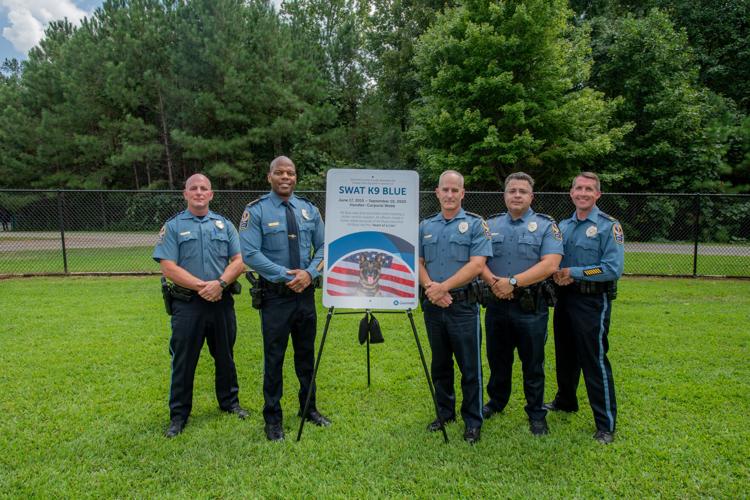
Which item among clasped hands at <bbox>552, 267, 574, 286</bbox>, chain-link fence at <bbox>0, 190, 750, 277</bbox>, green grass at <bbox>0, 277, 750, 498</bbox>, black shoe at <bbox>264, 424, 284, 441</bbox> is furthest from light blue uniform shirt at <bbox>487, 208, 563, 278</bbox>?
chain-link fence at <bbox>0, 190, 750, 277</bbox>

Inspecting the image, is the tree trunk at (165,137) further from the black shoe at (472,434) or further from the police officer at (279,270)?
the black shoe at (472,434)

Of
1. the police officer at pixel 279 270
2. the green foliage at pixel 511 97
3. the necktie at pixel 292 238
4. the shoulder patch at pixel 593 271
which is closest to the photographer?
the shoulder patch at pixel 593 271

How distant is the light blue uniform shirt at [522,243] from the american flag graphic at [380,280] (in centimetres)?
72

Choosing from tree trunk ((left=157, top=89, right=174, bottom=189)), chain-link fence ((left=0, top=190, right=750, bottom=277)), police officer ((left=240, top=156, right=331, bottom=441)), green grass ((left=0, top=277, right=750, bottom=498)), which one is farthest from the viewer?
tree trunk ((left=157, top=89, right=174, bottom=189))

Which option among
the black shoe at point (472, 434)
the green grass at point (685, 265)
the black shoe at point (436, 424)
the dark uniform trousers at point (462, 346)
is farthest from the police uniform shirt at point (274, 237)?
the green grass at point (685, 265)

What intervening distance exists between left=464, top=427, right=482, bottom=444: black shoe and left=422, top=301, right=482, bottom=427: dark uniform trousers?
0.03 m

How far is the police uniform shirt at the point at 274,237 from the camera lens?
3.36m

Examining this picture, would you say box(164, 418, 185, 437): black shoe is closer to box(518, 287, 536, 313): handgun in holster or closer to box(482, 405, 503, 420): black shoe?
box(482, 405, 503, 420): black shoe

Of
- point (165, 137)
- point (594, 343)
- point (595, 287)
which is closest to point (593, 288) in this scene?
point (595, 287)

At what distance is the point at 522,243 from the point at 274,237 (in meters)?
1.86

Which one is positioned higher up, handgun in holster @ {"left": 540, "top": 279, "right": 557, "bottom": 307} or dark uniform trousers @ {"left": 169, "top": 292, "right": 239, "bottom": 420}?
handgun in holster @ {"left": 540, "top": 279, "right": 557, "bottom": 307}

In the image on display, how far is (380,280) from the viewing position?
3.46 meters

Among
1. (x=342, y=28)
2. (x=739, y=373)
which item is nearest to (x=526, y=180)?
(x=739, y=373)

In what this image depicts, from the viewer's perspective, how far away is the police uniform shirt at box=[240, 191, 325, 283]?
132 inches
